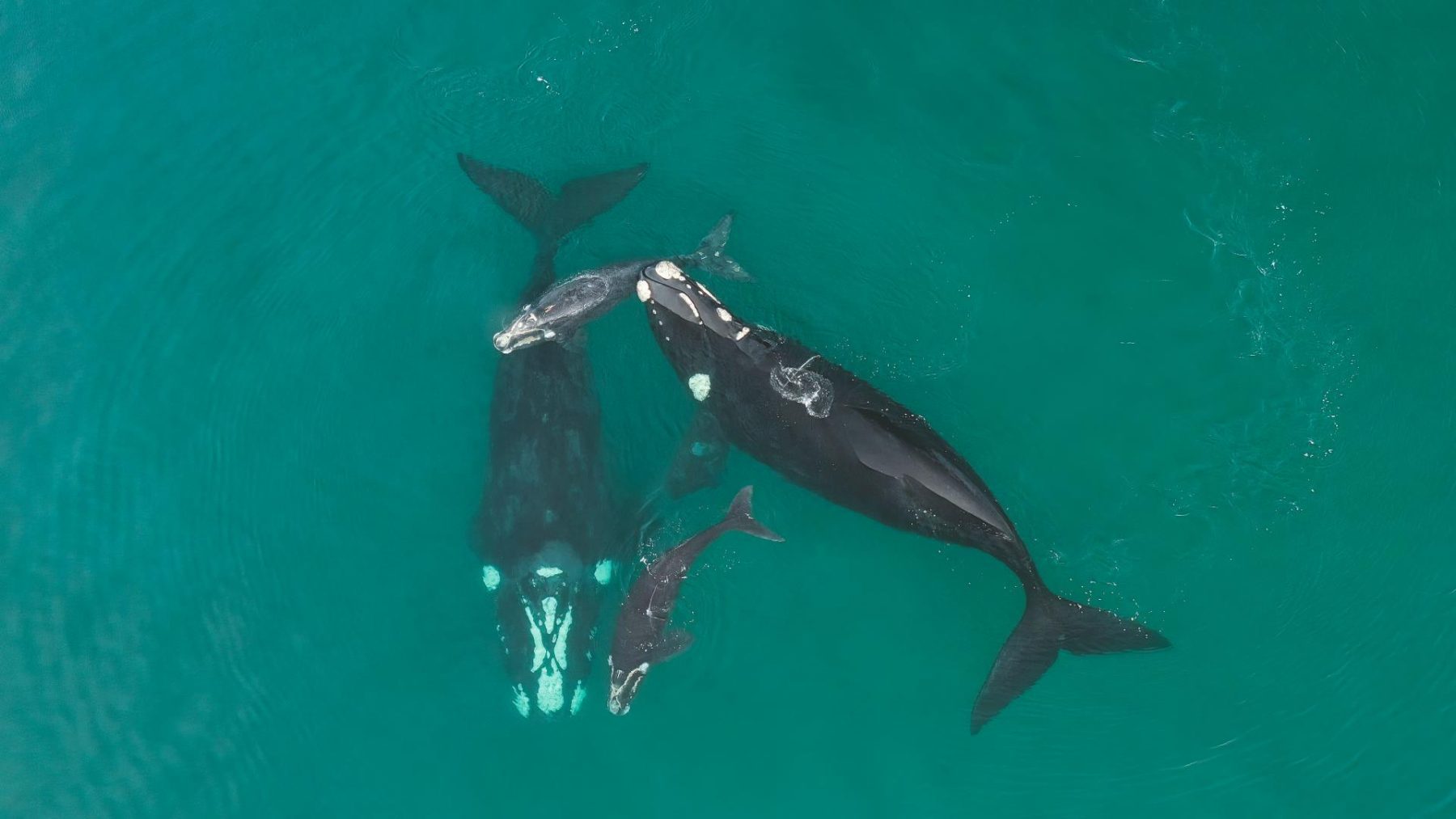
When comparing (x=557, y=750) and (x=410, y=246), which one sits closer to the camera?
(x=557, y=750)

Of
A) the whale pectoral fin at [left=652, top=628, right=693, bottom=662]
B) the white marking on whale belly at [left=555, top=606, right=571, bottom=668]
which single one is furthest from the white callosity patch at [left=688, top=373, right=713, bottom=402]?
the white marking on whale belly at [left=555, top=606, right=571, bottom=668]

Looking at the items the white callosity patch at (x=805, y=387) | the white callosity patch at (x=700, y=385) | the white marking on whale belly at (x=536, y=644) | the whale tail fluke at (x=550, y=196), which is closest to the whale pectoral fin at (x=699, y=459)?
the white callosity patch at (x=700, y=385)

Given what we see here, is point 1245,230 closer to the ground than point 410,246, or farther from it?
closer to the ground

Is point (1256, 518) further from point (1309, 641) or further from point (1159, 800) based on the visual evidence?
point (1159, 800)

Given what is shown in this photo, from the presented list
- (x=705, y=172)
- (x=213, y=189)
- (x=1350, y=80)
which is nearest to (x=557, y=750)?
(x=705, y=172)

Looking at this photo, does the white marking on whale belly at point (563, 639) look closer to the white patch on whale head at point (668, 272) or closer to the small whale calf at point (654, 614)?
the small whale calf at point (654, 614)

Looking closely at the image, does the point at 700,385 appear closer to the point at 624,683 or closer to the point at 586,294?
the point at 586,294

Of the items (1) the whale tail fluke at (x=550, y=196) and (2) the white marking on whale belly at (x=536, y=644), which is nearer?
(2) the white marking on whale belly at (x=536, y=644)
